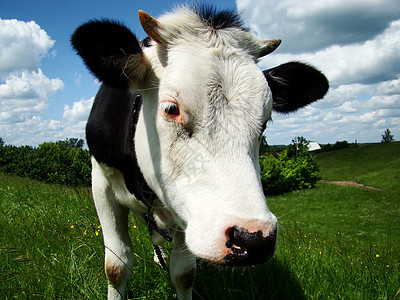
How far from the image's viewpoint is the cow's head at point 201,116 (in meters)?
1.47

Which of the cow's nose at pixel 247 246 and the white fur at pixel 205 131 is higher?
the white fur at pixel 205 131

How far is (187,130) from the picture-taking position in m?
1.80

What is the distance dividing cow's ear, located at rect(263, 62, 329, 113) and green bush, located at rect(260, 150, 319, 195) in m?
20.5

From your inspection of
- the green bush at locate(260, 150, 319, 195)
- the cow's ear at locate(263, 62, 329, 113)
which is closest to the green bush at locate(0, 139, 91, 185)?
the green bush at locate(260, 150, 319, 195)

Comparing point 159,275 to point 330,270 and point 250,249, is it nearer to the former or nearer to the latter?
point 330,270

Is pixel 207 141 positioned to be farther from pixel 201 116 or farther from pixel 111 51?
pixel 111 51

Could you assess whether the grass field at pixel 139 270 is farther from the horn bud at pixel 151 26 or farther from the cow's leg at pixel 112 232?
the horn bud at pixel 151 26

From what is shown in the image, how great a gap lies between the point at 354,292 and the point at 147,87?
2456 millimetres

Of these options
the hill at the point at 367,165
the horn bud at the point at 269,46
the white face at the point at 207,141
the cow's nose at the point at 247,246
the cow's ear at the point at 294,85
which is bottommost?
the hill at the point at 367,165

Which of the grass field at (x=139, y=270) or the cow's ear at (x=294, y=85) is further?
the cow's ear at (x=294, y=85)

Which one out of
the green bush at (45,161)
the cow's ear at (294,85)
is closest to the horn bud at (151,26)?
the cow's ear at (294,85)

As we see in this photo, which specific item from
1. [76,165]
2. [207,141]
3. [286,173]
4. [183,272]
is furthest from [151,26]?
[286,173]

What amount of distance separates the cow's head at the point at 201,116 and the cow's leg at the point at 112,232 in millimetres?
793

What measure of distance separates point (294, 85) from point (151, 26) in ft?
4.71
